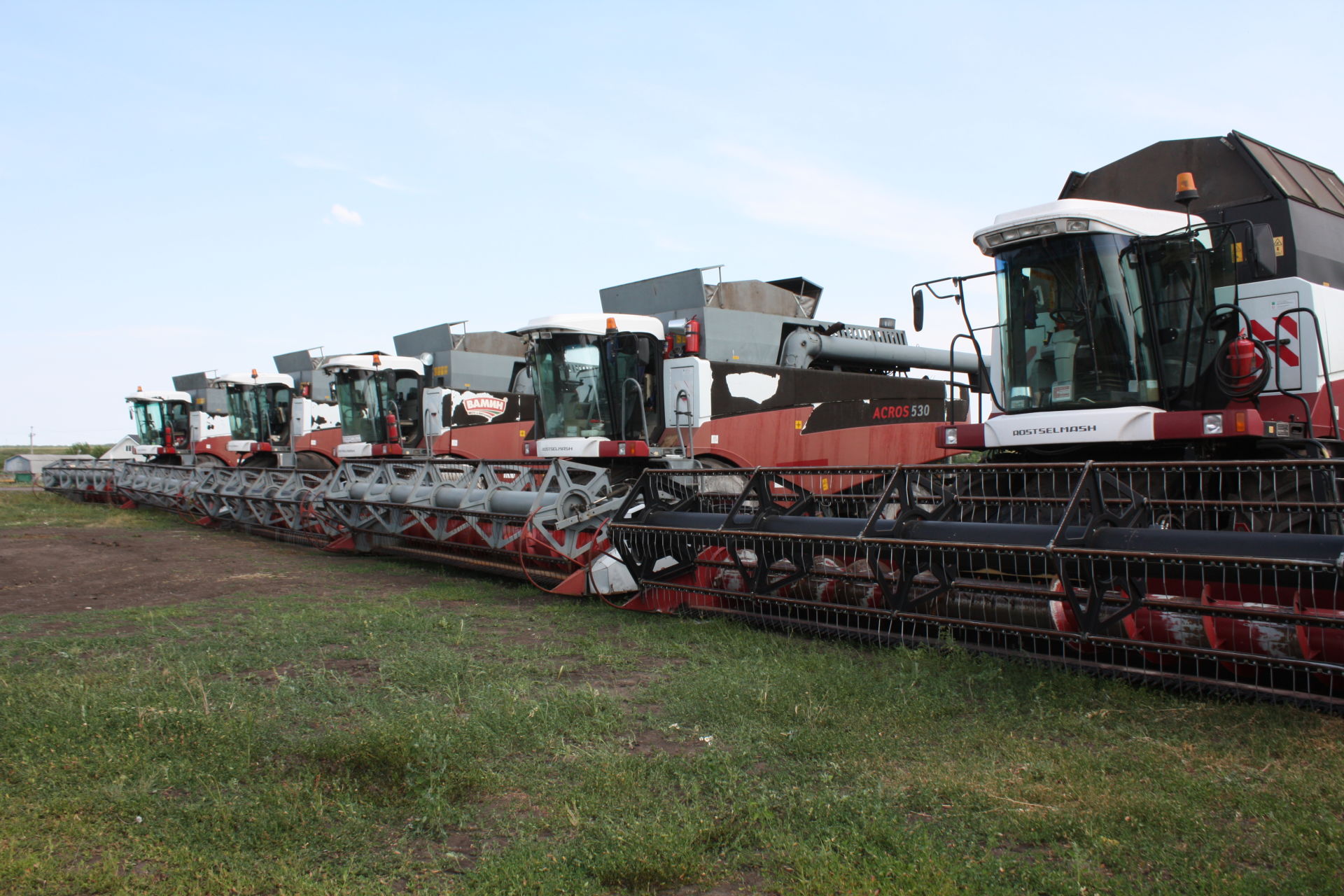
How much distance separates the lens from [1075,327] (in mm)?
6059

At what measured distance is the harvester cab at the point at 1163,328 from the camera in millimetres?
5762

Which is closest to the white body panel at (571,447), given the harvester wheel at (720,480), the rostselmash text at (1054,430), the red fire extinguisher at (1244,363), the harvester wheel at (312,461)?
the harvester wheel at (720,480)

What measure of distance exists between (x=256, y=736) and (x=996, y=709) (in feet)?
9.65

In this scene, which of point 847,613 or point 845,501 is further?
point 845,501

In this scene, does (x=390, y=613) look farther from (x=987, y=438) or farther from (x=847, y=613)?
(x=987, y=438)

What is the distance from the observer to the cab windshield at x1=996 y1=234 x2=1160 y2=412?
5.89 meters

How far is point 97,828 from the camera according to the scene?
110 inches

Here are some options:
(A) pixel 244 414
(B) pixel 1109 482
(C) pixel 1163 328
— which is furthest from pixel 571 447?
(A) pixel 244 414

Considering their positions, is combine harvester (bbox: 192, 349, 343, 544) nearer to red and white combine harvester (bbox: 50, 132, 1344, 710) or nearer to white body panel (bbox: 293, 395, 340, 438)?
white body panel (bbox: 293, 395, 340, 438)

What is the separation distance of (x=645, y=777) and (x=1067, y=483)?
3.73 m

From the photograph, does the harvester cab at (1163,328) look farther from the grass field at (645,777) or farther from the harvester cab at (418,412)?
the harvester cab at (418,412)

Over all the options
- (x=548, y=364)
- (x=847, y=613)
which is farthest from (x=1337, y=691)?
(x=548, y=364)

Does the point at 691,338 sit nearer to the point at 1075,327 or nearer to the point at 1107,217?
the point at 1075,327

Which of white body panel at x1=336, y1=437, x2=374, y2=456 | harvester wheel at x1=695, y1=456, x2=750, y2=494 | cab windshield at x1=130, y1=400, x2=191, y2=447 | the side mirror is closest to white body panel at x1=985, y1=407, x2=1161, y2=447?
the side mirror
